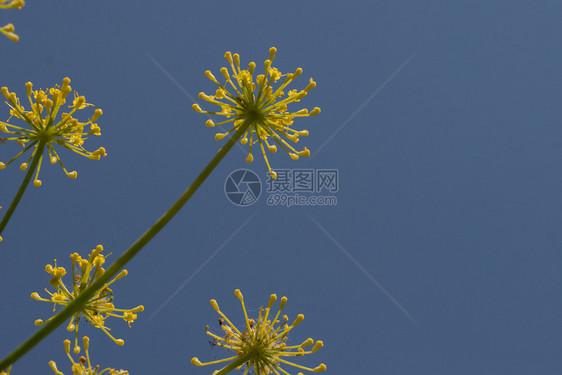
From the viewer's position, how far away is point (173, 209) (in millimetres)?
5656

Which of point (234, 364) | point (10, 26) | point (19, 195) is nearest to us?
point (10, 26)

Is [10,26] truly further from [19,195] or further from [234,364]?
[234,364]

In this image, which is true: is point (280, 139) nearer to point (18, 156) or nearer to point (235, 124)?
point (235, 124)

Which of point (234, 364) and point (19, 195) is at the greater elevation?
point (234, 364)

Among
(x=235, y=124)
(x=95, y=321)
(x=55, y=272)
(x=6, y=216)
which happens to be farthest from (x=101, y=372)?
(x=235, y=124)

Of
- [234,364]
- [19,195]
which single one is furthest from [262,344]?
[19,195]

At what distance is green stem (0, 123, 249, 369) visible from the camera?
5105mm

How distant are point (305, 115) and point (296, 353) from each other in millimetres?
3852

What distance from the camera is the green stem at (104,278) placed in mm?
5105

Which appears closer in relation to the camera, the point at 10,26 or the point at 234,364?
the point at 10,26

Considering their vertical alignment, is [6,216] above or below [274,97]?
below

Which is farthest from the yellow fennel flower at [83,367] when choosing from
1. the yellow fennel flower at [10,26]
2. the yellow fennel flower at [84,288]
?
the yellow fennel flower at [10,26]

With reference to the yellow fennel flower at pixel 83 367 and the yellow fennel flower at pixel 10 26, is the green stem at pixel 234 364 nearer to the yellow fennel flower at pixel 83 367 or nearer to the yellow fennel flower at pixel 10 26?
the yellow fennel flower at pixel 83 367

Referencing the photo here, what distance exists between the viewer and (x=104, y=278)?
5402 mm
